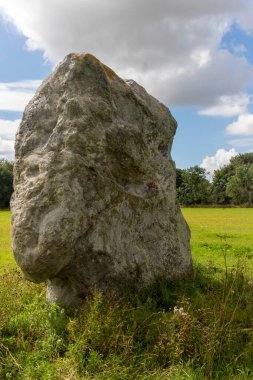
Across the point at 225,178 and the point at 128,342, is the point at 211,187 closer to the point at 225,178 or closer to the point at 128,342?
the point at 225,178

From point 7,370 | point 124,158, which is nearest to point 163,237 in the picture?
point 124,158

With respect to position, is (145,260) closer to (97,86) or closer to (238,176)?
(97,86)

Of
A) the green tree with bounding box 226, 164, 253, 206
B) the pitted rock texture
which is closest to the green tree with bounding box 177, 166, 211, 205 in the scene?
the green tree with bounding box 226, 164, 253, 206

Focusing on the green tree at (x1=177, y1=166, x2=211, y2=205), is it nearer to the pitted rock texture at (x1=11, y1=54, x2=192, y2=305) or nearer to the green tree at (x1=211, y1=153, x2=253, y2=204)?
the green tree at (x1=211, y1=153, x2=253, y2=204)

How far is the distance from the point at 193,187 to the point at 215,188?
8748 millimetres

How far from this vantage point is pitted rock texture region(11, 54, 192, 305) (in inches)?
313

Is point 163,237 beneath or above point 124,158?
beneath

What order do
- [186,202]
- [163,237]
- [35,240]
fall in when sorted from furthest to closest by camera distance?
1. [186,202]
2. [163,237]
3. [35,240]

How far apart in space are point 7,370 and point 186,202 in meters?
96.4

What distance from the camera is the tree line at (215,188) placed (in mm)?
101562

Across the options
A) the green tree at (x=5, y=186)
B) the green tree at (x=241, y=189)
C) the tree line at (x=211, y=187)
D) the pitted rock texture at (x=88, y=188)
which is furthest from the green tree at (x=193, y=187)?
the pitted rock texture at (x=88, y=188)

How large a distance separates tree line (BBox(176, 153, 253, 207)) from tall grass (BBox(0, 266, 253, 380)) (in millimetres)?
92265

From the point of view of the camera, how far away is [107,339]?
23.0 feet

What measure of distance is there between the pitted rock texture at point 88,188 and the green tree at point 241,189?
3680 inches
